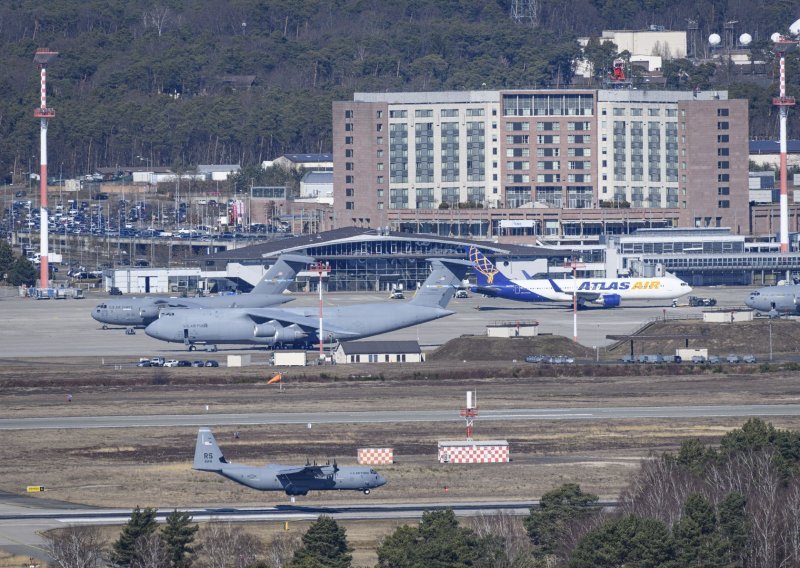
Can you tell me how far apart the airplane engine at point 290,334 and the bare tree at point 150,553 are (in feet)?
218

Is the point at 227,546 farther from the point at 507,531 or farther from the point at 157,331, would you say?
the point at 157,331

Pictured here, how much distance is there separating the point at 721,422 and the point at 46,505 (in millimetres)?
37459

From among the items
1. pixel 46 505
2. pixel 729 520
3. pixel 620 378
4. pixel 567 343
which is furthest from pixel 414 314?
pixel 729 520

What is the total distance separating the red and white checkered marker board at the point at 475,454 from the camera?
7844 cm

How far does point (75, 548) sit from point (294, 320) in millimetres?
66929

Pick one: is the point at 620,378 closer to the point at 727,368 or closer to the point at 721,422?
the point at 727,368

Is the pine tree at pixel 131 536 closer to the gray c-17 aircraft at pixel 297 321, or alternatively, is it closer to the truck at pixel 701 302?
the gray c-17 aircraft at pixel 297 321

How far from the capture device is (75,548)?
55750mm

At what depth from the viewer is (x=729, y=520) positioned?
5625cm

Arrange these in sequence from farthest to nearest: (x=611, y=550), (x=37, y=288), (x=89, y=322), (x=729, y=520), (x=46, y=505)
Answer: (x=37, y=288)
(x=89, y=322)
(x=46, y=505)
(x=729, y=520)
(x=611, y=550)

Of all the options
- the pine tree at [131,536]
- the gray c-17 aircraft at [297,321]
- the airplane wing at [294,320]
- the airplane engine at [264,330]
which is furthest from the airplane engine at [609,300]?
the pine tree at [131,536]

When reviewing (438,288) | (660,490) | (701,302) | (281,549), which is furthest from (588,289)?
(281,549)

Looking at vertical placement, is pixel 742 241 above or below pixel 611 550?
above

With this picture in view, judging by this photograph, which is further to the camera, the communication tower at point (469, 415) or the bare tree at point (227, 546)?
the communication tower at point (469, 415)
